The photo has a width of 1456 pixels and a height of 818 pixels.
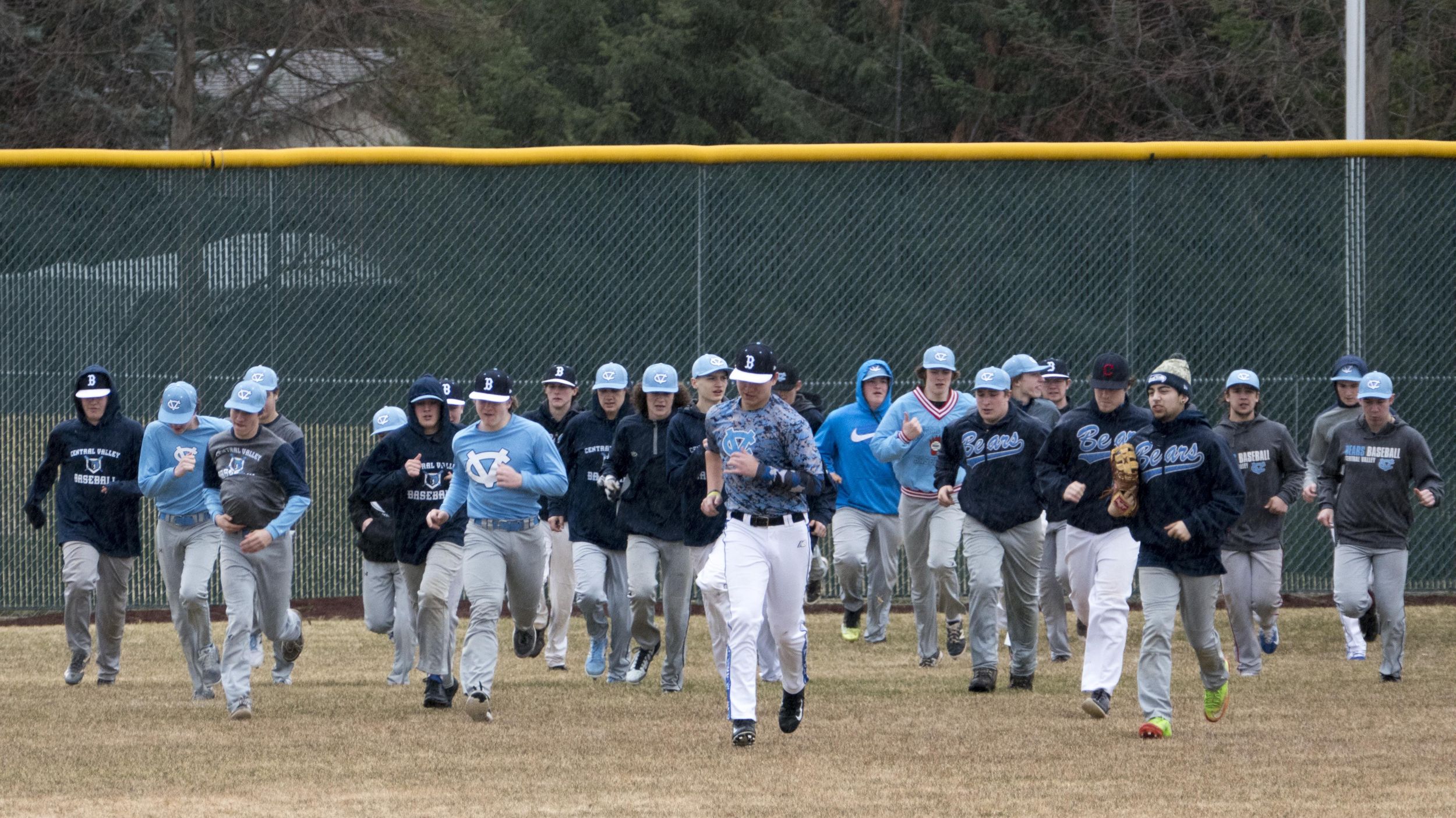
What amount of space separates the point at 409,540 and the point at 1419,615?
871cm

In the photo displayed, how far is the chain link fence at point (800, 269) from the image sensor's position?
15.3 meters

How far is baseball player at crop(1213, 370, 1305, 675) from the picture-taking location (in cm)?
1188

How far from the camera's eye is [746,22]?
114 feet

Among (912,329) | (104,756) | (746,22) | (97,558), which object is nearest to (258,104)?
(746,22)

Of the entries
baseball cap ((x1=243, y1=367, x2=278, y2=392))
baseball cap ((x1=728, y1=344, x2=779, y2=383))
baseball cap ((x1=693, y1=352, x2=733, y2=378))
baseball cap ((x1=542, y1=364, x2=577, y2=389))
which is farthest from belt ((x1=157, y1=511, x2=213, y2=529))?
baseball cap ((x1=728, y1=344, x2=779, y2=383))

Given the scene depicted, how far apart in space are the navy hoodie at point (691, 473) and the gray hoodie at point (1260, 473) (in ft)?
11.3

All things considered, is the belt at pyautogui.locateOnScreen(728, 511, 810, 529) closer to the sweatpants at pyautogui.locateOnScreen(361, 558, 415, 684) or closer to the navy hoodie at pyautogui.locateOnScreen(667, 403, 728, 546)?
the navy hoodie at pyautogui.locateOnScreen(667, 403, 728, 546)

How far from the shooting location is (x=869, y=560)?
13977 millimetres

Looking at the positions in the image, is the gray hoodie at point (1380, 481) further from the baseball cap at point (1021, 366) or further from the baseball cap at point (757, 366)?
the baseball cap at point (757, 366)

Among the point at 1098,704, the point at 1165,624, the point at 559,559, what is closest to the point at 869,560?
the point at 559,559

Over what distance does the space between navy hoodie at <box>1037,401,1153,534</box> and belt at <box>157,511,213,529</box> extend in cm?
491

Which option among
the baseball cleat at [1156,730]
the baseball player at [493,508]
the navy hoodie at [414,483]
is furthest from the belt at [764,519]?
the navy hoodie at [414,483]

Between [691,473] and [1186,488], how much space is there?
10.0 feet

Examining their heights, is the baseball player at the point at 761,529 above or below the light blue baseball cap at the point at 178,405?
below
